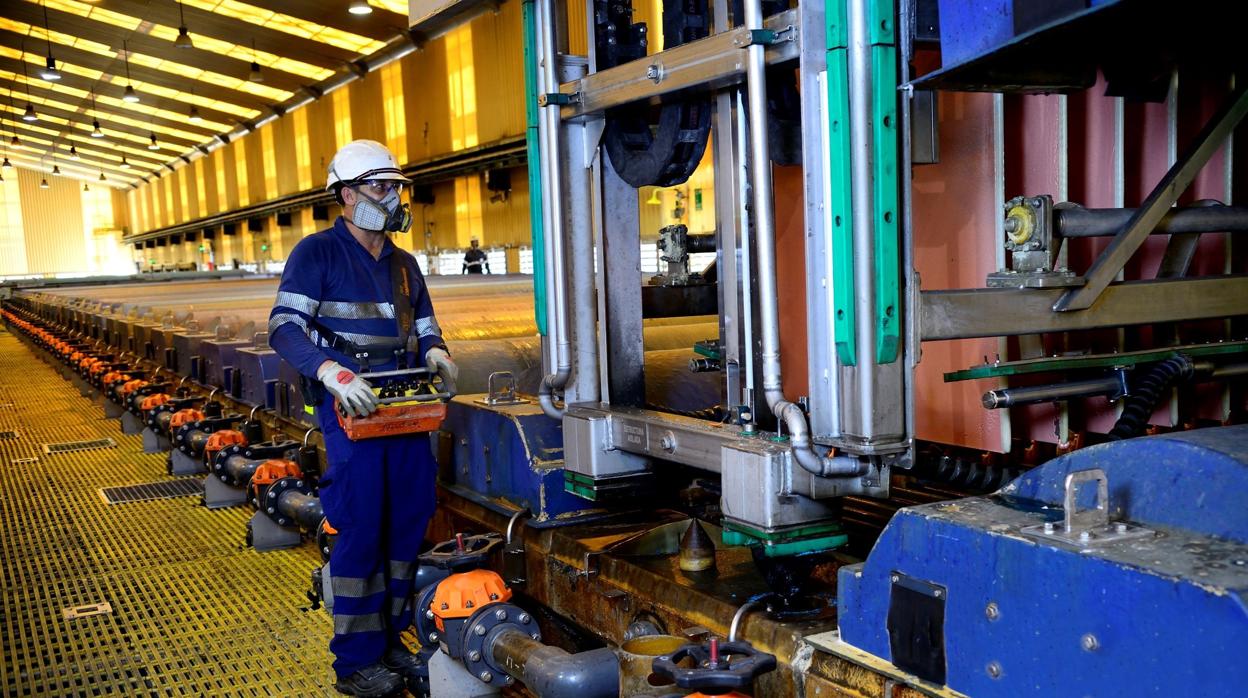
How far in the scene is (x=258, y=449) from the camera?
491 cm

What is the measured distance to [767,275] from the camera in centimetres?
218

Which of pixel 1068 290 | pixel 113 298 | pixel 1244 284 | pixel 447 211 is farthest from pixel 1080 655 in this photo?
pixel 447 211

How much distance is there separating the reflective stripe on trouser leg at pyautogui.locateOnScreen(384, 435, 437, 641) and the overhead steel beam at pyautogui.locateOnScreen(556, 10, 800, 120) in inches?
42.5

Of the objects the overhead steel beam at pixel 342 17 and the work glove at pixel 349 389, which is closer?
the work glove at pixel 349 389

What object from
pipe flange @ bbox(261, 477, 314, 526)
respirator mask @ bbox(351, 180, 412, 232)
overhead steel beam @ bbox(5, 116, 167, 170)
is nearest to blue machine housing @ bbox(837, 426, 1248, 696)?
respirator mask @ bbox(351, 180, 412, 232)

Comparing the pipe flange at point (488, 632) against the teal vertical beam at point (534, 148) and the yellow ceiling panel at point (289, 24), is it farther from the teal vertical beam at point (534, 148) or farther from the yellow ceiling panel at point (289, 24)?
the yellow ceiling panel at point (289, 24)

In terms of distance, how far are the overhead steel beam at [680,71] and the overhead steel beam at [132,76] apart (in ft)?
78.1

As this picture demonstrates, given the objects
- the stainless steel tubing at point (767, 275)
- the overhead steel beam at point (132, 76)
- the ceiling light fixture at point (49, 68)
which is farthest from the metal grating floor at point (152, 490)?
the overhead steel beam at point (132, 76)

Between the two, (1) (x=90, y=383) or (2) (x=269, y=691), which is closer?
(2) (x=269, y=691)

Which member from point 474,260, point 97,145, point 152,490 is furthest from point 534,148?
point 97,145

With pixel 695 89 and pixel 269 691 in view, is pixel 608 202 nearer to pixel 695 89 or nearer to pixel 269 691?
pixel 695 89

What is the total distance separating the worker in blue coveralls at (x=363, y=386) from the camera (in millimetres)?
2998

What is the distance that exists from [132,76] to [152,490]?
2242cm

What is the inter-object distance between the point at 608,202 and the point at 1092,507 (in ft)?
5.78
